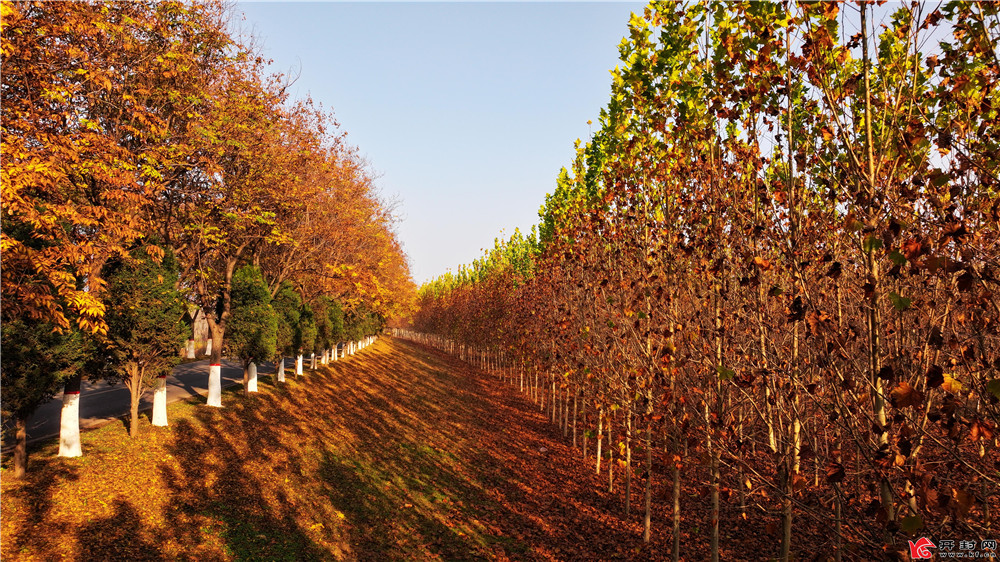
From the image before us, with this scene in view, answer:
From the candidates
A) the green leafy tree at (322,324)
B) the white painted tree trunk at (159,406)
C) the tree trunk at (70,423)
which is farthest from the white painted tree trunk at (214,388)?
the green leafy tree at (322,324)

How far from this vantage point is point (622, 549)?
11.7 metres

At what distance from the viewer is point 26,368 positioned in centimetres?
1066

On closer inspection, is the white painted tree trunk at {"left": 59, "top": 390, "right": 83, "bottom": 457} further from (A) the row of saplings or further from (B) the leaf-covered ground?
(B) the leaf-covered ground

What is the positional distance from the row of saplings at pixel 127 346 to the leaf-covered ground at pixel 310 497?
0.99m

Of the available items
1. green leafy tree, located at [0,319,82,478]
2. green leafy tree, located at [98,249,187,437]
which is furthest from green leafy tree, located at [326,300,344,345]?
green leafy tree, located at [0,319,82,478]

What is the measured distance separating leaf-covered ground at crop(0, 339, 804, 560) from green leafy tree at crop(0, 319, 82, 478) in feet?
3.68

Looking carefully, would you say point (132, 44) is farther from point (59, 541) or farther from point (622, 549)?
point (622, 549)

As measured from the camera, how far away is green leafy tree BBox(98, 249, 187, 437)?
13.2 meters

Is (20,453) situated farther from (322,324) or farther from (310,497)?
(322,324)

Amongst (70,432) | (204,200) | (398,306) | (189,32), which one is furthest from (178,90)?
(398,306)

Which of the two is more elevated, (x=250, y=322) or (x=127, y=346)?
(x=250, y=322)

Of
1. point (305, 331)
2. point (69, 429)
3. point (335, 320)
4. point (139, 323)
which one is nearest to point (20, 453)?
point (69, 429)

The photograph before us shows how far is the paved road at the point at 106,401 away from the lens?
15.2m

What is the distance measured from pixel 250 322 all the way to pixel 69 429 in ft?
29.4
